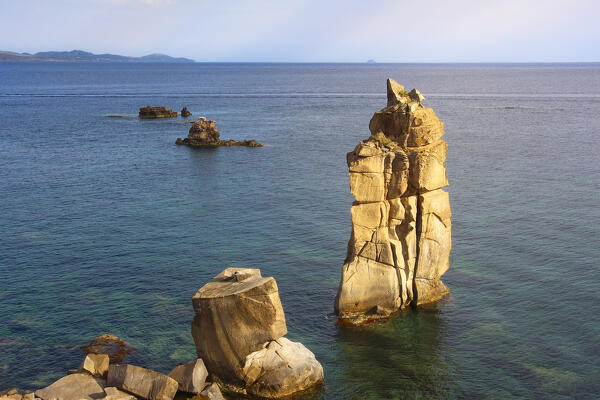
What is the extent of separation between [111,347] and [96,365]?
393cm

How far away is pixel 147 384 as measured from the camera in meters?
29.0

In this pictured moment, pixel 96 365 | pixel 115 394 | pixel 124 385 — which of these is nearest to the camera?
pixel 115 394

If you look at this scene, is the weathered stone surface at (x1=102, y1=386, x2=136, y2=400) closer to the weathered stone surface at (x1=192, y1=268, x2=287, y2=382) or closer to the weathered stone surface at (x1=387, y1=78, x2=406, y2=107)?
the weathered stone surface at (x1=192, y1=268, x2=287, y2=382)

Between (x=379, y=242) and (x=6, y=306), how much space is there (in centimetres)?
2640

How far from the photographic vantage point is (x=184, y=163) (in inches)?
3750

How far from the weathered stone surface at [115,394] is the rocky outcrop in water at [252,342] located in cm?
452

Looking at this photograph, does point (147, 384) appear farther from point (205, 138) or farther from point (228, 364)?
point (205, 138)

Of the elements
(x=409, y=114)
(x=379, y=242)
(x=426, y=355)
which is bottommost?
(x=426, y=355)

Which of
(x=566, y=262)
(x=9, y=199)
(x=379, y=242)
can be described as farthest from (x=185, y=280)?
(x=9, y=199)

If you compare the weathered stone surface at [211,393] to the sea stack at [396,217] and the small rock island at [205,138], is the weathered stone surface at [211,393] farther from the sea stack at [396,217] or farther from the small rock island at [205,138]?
the small rock island at [205,138]

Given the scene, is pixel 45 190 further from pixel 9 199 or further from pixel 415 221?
pixel 415 221

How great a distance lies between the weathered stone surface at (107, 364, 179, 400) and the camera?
28906 millimetres

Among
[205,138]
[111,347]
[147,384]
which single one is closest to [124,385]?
[147,384]

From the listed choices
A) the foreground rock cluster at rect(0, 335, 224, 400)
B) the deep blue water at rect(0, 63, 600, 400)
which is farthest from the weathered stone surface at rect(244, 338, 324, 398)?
the foreground rock cluster at rect(0, 335, 224, 400)
